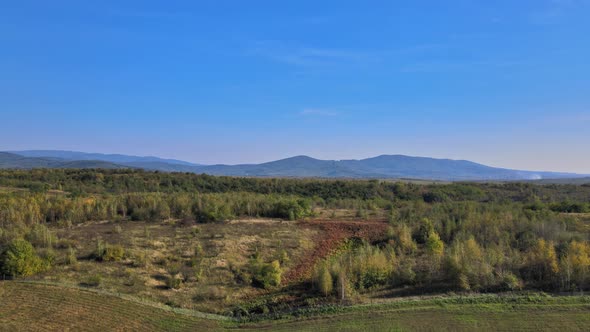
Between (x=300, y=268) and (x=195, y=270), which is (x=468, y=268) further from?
(x=195, y=270)

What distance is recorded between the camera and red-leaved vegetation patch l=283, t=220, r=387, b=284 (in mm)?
24547

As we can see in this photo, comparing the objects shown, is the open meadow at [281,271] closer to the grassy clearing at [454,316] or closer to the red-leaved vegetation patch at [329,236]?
the grassy clearing at [454,316]

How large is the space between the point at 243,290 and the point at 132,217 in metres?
19.8

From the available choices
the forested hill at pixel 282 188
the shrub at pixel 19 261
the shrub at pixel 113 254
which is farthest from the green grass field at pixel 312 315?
the forested hill at pixel 282 188

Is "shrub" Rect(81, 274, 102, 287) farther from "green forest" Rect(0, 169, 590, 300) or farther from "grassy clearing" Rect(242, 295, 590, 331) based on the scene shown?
"grassy clearing" Rect(242, 295, 590, 331)

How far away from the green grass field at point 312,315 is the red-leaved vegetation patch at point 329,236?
22.7ft

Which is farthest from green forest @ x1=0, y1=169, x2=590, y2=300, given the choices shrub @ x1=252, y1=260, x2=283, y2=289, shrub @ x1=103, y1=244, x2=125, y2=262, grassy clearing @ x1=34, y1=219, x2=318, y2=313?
shrub @ x1=103, y1=244, x2=125, y2=262

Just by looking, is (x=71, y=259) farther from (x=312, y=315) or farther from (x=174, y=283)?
(x=312, y=315)

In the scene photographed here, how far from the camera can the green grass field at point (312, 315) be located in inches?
605

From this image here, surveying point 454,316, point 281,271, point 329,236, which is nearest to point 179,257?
point 281,271

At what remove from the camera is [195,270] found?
2291 cm

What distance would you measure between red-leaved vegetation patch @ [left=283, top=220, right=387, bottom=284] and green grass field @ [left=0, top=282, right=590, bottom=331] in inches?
272

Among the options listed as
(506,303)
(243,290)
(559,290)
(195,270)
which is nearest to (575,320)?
(506,303)

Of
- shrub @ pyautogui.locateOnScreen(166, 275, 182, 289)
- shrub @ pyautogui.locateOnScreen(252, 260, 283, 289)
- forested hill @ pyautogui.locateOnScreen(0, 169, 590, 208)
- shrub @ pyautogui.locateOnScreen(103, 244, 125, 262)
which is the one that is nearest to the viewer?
shrub @ pyautogui.locateOnScreen(166, 275, 182, 289)
